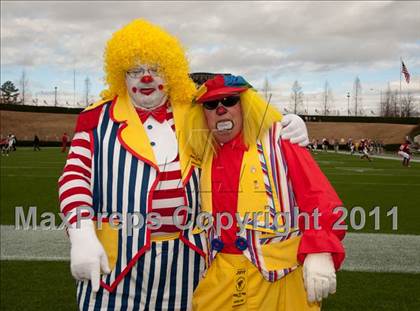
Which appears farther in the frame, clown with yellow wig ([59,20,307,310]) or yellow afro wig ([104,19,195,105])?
yellow afro wig ([104,19,195,105])

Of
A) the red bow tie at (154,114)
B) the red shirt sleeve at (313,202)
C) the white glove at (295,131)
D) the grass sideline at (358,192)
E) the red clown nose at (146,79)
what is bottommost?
the grass sideline at (358,192)

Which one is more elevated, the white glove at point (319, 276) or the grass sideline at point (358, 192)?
the white glove at point (319, 276)

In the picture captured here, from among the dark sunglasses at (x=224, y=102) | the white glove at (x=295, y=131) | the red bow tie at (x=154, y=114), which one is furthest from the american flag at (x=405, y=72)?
the red bow tie at (x=154, y=114)

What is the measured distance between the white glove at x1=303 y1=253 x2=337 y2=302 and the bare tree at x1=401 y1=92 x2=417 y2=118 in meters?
3.40

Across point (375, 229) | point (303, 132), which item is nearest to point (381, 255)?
point (375, 229)

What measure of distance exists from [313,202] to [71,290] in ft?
9.33

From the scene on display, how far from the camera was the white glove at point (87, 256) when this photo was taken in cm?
238

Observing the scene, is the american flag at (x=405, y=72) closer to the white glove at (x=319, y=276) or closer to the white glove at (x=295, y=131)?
the white glove at (x=295, y=131)

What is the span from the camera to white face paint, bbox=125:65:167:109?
9.04 ft

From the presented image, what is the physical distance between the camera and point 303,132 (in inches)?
102

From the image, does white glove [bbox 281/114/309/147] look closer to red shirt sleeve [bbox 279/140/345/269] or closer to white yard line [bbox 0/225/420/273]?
red shirt sleeve [bbox 279/140/345/269]

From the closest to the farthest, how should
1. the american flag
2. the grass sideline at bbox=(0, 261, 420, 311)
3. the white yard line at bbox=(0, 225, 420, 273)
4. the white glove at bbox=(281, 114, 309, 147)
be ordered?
the white glove at bbox=(281, 114, 309, 147), the grass sideline at bbox=(0, 261, 420, 311), the american flag, the white yard line at bbox=(0, 225, 420, 273)

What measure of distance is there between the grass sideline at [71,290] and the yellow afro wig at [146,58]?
211 centimetres

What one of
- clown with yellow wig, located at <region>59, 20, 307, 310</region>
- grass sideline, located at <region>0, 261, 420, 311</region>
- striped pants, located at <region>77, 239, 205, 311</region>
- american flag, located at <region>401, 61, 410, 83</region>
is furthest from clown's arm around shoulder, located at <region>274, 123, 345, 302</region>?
american flag, located at <region>401, 61, 410, 83</region>
